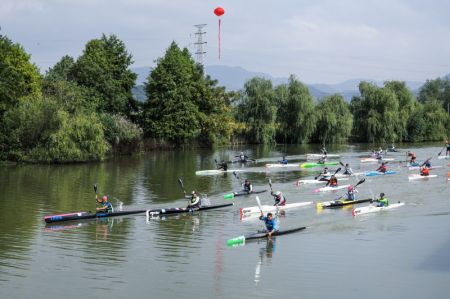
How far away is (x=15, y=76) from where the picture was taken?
5850 cm

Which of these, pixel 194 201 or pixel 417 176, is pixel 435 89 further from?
pixel 194 201

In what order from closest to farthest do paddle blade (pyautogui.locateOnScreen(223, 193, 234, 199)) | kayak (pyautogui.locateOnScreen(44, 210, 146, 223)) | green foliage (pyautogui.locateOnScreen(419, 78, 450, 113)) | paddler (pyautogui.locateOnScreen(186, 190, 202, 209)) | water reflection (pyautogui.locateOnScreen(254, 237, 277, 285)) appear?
1. water reflection (pyautogui.locateOnScreen(254, 237, 277, 285))
2. kayak (pyautogui.locateOnScreen(44, 210, 146, 223))
3. paddler (pyautogui.locateOnScreen(186, 190, 202, 209))
4. paddle blade (pyautogui.locateOnScreen(223, 193, 234, 199))
5. green foliage (pyautogui.locateOnScreen(419, 78, 450, 113))

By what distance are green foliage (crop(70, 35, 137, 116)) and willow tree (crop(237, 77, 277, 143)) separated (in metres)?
17.9

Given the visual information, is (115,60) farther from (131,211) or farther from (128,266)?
(128,266)

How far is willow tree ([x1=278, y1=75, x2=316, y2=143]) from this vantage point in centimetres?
8550

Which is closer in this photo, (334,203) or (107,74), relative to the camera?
(334,203)

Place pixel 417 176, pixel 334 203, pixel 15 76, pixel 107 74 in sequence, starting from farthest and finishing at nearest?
pixel 107 74
pixel 15 76
pixel 417 176
pixel 334 203

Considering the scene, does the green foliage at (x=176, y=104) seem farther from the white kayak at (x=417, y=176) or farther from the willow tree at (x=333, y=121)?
the white kayak at (x=417, y=176)

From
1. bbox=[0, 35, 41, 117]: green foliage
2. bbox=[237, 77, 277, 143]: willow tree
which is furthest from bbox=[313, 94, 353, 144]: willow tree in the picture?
bbox=[0, 35, 41, 117]: green foliage

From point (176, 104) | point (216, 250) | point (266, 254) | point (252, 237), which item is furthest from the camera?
point (176, 104)

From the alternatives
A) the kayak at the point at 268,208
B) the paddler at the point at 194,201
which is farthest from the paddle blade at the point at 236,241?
the paddler at the point at 194,201

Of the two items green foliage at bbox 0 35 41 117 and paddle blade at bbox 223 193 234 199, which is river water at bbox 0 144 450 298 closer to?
paddle blade at bbox 223 193 234 199

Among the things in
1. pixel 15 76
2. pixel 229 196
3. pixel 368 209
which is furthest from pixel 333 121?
pixel 368 209

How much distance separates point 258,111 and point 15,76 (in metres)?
37.3
